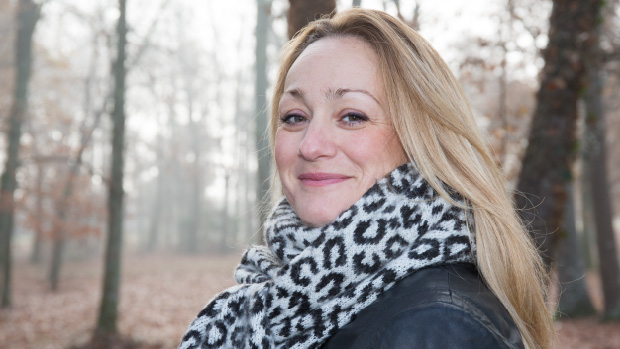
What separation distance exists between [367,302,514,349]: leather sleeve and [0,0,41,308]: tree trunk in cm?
1414

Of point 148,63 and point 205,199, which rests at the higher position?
point 148,63

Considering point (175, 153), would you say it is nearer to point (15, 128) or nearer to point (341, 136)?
point (15, 128)

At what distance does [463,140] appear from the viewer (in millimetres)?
1746

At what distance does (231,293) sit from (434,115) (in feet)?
3.27

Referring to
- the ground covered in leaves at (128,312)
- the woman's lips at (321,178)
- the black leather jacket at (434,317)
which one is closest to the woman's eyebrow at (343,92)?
the woman's lips at (321,178)

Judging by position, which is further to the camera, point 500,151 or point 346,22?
point 500,151

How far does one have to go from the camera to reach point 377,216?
158 cm

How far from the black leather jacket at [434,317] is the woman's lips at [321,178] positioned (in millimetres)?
414

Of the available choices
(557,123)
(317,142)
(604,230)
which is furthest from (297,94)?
(604,230)

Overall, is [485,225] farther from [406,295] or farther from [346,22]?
[346,22]

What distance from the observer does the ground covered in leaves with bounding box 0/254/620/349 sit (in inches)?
395

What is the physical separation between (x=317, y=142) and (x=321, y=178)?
12 cm

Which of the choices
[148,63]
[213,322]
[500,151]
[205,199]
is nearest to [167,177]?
[205,199]

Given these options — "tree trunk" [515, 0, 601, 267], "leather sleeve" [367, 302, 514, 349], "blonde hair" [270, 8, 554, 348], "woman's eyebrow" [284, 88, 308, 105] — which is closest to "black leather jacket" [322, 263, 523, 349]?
"leather sleeve" [367, 302, 514, 349]
